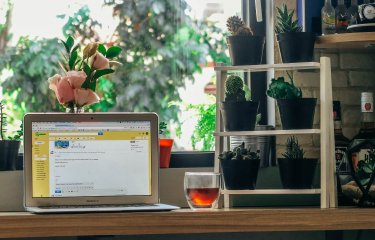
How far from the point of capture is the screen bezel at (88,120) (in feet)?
8.67

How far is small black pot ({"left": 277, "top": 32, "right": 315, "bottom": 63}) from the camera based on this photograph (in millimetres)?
2725

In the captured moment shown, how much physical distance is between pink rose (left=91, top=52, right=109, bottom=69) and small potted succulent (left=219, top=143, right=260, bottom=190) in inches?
19.7

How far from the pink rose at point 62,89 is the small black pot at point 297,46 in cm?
71

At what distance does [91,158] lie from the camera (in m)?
2.68

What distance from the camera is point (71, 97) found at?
2.75 metres

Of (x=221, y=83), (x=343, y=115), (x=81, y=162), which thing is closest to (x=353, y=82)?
(x=343, y=115)

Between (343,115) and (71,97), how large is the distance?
0.97m

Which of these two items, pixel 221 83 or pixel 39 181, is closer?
pixel 39 181

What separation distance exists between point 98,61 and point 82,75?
7cm

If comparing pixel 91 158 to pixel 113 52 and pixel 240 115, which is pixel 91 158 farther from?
pixel 240 115

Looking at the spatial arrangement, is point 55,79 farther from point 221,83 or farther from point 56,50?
point 221,83

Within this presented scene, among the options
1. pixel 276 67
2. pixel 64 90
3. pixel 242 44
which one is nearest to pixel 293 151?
pixel 276 67

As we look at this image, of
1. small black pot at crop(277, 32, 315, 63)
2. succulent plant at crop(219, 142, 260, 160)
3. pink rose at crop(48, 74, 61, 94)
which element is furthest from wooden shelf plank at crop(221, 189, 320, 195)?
pink rose at crop(48, 74, 61, 94)

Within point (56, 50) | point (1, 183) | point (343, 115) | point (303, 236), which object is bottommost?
point (303, 236)
